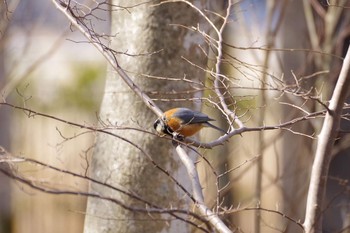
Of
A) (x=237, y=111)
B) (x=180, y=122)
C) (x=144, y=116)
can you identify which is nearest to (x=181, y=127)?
(x=180, y=122)

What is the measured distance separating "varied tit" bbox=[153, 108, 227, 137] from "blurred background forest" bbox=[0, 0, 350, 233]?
1.12ft

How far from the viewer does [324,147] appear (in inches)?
88.0

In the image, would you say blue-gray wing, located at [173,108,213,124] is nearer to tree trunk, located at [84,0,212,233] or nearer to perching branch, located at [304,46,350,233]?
tree trunk, located at [84,0,212,233]

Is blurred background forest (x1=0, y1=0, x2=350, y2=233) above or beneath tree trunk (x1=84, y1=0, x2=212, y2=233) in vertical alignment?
above

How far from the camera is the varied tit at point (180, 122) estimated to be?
A: 261 centimetres

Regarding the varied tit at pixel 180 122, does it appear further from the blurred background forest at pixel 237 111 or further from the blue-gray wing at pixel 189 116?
the blurred background forest at pixel 237 111

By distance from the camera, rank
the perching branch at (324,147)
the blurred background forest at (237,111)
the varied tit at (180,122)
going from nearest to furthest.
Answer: the perching branch at (324,147) < the varied tit at (180,122) < the blurred background forest at (237,111)

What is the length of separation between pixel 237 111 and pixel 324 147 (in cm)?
125

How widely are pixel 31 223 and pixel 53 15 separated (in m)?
1.96

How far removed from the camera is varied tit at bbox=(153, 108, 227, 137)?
2.61m

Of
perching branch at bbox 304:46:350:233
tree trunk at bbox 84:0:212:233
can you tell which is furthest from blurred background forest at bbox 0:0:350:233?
perching branch at bbox 304:46:350:233

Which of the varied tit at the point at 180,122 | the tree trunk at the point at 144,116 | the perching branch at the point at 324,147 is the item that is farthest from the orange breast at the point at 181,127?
the perching branch at the point at 324,147

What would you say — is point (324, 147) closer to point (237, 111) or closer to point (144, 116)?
point (144, 116)

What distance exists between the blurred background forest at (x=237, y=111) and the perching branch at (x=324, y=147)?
908 millimetres
